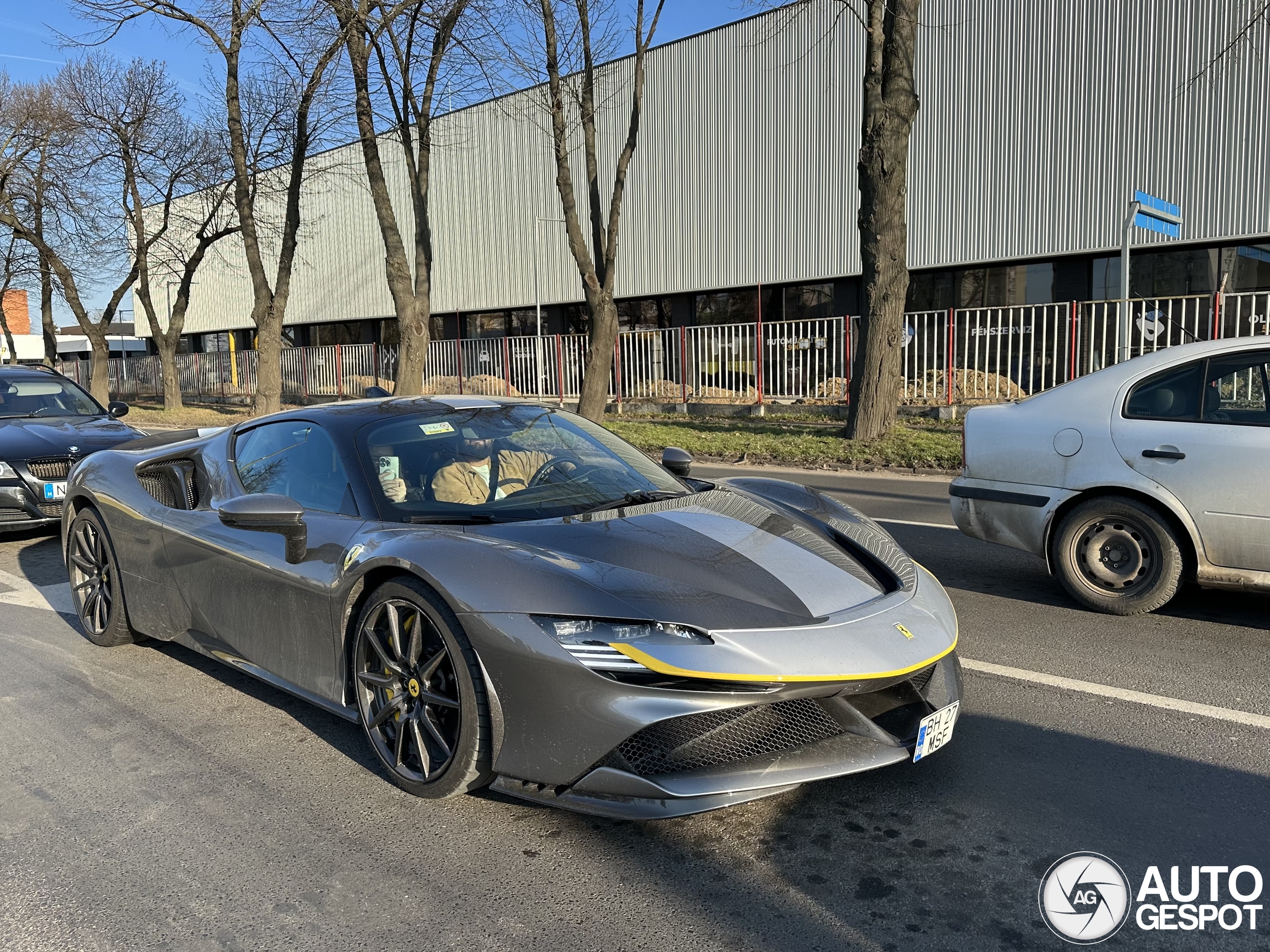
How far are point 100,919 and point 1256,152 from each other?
68.0 ft

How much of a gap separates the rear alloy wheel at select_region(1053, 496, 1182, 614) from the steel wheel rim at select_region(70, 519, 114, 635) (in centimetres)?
509

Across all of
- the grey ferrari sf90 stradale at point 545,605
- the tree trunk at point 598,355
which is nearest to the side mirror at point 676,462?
the grey ferrari sf90 stradale at point 545,605

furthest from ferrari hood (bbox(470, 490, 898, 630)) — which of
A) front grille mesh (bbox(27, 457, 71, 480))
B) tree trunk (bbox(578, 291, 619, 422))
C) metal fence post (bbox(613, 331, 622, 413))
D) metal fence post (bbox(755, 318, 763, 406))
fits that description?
metal fence post (bbox(613, 331, 622, 413))

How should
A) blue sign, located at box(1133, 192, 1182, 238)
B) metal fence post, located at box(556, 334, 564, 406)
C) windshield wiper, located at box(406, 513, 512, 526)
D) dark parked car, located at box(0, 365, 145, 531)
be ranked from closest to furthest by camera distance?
windshield wiper, located at box(406, 513, 512, 526) → dark parked car, located at box(0, 365, 145, 531) → blue sign, located at box(1133, 192, 1182, 238) → metal fence post, located at box(556, 334, 564, 406)

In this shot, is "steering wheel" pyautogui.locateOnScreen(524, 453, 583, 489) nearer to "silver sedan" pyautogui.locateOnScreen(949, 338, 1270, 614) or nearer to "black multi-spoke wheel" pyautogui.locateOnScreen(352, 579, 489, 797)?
"black multi-spoke wheel" pyautogui.locateOnScreen(352, 579, 489, 797)

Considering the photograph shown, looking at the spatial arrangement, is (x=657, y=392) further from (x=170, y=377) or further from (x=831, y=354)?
(x=170, y=377)

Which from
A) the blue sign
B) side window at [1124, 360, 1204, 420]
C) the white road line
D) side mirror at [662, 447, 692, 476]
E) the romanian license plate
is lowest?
the white road line

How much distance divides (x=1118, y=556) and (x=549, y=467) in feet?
10.7

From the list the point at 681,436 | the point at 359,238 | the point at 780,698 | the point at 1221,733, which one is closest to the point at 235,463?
the point at 780,698

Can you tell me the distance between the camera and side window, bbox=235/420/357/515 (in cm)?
402

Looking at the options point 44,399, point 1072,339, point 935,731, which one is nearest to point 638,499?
point 935,731

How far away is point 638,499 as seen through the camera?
4.14 m

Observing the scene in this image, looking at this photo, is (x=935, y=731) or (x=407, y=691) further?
(x=407, y=691)

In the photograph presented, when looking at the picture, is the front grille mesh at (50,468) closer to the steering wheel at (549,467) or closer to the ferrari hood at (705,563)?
the steering wheel at (549,467)
